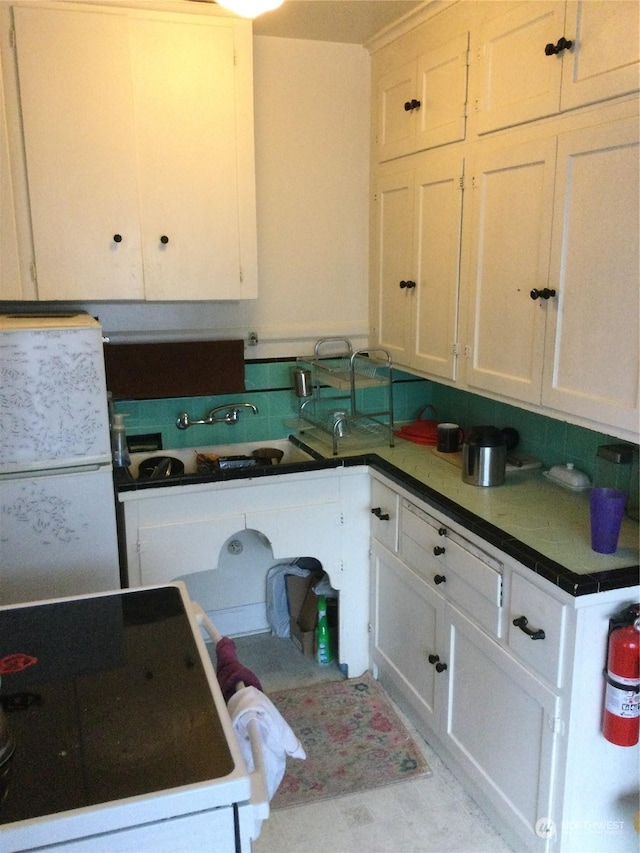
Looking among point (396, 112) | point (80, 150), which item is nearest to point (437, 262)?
point (396, 112)

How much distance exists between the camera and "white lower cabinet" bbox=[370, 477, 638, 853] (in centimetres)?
164

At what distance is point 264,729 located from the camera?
124 cm

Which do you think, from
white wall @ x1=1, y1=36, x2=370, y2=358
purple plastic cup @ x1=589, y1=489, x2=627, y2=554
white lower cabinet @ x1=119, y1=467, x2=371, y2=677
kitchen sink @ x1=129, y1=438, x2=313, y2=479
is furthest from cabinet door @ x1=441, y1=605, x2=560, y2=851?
white wall @ x1=1, y1=36, x2=370, y2=358

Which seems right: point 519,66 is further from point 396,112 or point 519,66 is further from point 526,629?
point 526,629

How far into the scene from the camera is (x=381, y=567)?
104 inches

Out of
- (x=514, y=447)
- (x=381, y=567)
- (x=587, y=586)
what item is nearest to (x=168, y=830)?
(x=587, y=586)

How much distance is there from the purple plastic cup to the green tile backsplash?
75 cm

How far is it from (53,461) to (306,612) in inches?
52.5

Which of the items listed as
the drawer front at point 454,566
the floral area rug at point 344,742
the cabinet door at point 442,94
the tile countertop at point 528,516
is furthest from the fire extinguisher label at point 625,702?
the cabinet door at point 442,94

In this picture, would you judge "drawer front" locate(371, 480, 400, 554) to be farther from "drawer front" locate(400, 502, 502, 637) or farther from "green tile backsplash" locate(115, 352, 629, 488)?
"green tile backsplash" locate(115, 352, 629, 488)

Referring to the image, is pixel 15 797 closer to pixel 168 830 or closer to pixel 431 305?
pixel 168 830

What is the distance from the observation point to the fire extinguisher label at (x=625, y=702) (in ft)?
5.17

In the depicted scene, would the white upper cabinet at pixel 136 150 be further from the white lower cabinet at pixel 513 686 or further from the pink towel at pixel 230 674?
the pink towel at pixel 230 674

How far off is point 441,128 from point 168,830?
2.20 m
